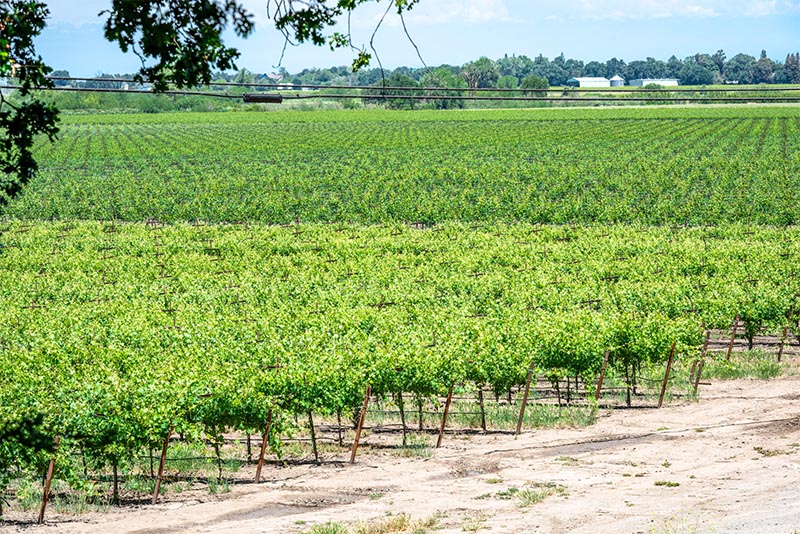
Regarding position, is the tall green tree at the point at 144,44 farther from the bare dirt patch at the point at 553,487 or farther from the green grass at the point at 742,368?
the green grass at the point at 742,368

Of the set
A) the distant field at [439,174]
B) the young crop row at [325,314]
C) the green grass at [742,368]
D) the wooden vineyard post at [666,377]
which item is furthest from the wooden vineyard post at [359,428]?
the distant field at [439,174]

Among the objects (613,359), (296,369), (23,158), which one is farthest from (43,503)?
(613,359)

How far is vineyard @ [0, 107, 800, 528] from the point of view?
843 inches

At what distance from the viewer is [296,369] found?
21922mm

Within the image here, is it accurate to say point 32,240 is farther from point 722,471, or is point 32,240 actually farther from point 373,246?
point 722,471

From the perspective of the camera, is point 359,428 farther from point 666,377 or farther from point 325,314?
point 325,314

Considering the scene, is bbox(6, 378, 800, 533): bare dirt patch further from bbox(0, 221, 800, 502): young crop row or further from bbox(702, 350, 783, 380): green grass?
bbox(702, 350, 783, 380): green grass

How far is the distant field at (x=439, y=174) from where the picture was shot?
6319cm

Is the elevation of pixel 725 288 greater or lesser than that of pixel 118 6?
lesser

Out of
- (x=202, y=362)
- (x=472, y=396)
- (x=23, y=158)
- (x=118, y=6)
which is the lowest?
(x=472, y=396)

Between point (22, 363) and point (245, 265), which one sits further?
point (245, 265)

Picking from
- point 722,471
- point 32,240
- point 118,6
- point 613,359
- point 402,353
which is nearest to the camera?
point 118,6

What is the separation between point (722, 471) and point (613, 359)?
7364 mm

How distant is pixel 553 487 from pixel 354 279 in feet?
69.1
